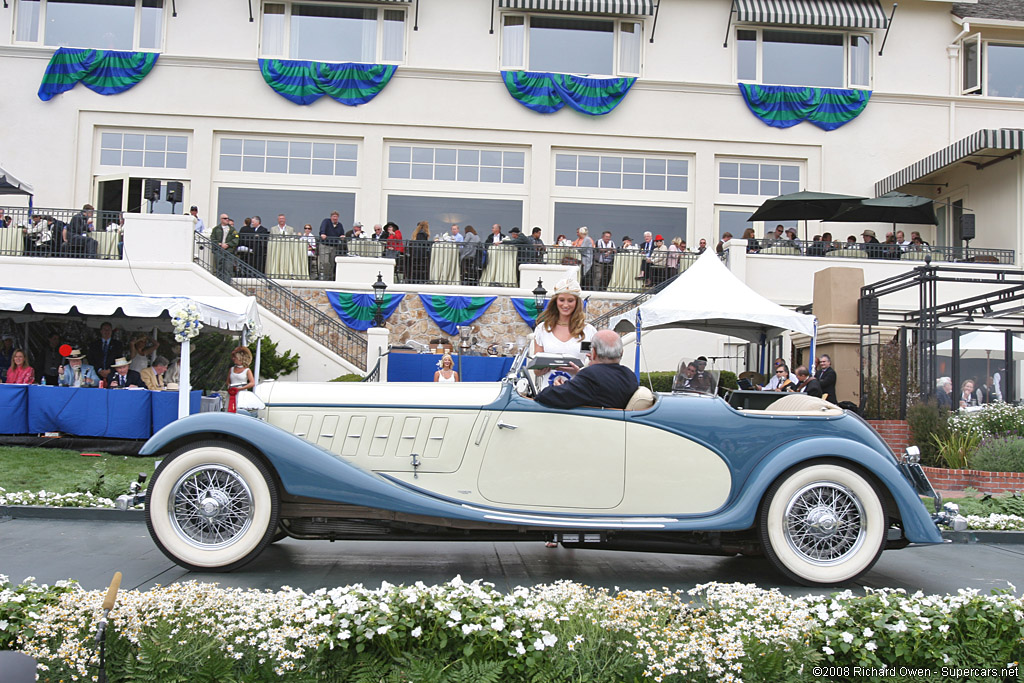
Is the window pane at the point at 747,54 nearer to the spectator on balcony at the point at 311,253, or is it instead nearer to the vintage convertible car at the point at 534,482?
the spectator on balcony at the point at 311,253

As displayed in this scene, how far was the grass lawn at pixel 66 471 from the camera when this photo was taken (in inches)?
315

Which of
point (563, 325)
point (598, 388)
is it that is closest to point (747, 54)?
point (563, 325)

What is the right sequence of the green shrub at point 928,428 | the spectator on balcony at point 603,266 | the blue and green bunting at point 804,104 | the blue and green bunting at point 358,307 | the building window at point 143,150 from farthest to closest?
the blue and green bunting at point 804,104, the building window at point 143,150, the spectator on balcony at point 603,266, the blue and green bunting at point 358,307, the green shrub at point 928,428

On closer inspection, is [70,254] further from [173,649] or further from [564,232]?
[173,649]

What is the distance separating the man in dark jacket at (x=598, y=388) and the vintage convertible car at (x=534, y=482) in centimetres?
8

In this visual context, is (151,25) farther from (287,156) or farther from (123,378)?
(123,378)

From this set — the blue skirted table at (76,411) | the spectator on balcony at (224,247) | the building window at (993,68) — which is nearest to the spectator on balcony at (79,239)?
the spectator on balcony at (224,247)

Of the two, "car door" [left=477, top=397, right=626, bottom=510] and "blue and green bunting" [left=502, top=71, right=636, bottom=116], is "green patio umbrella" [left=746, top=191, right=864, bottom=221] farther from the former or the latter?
"car door" [left=477, top=397, right=626, bottom=510]

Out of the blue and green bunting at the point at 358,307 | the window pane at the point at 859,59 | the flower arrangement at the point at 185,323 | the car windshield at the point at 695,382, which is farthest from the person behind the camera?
the window pane at the point at 859,59

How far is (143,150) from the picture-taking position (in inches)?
915

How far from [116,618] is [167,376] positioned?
1216 cm

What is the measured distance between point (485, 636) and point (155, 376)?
466 inches

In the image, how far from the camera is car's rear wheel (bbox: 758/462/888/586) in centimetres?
507

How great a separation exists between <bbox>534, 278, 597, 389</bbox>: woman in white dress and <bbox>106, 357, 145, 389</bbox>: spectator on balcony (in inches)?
363
